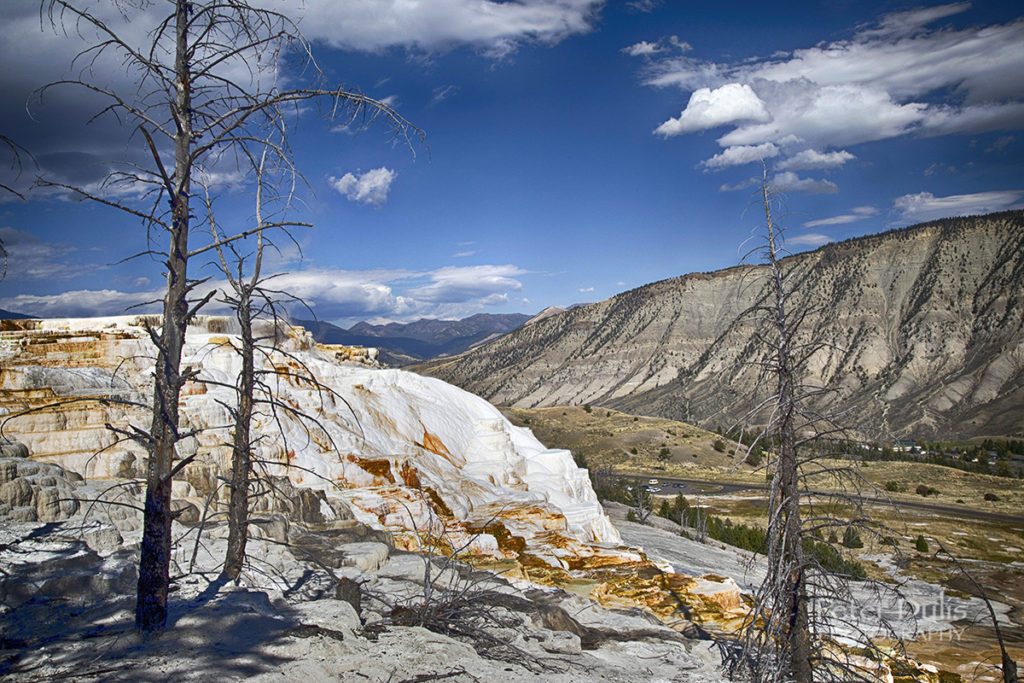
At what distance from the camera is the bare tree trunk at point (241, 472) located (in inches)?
290

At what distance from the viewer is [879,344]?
134 m

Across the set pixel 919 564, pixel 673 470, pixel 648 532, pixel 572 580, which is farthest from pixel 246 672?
pixel 673 470

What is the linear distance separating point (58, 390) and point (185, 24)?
8.66m

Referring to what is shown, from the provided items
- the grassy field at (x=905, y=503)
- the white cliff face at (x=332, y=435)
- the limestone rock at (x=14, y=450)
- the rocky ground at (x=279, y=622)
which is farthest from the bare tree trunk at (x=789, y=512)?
the limestone rock at (x=14, y=450)

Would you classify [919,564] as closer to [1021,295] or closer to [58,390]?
[58,390]

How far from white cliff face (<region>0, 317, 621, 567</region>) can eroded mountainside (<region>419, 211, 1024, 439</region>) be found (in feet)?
282

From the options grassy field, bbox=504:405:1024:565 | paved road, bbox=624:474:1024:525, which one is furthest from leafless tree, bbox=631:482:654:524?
grassy field, bbox=504:405:1024:565

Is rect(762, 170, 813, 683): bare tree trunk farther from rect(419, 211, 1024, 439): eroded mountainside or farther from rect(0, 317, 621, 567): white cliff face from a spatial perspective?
rect(419, 211, 1024, 439): eroded mountainside

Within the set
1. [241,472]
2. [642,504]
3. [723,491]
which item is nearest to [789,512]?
[241,472]

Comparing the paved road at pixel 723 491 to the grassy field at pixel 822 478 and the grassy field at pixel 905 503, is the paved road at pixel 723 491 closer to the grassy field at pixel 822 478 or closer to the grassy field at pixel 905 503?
the grassy field at pixel 905 503

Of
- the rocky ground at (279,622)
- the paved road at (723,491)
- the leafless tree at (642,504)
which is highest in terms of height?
the rocky ground at (279,622)

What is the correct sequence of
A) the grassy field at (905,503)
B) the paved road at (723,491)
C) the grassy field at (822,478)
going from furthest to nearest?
the paved road at (723,491)
the grassy field at (822,478)
the grassy field at (905,503)

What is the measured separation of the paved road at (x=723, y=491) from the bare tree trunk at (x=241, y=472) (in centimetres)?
4955

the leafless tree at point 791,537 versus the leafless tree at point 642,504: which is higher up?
the leafless tree at point 791,537
